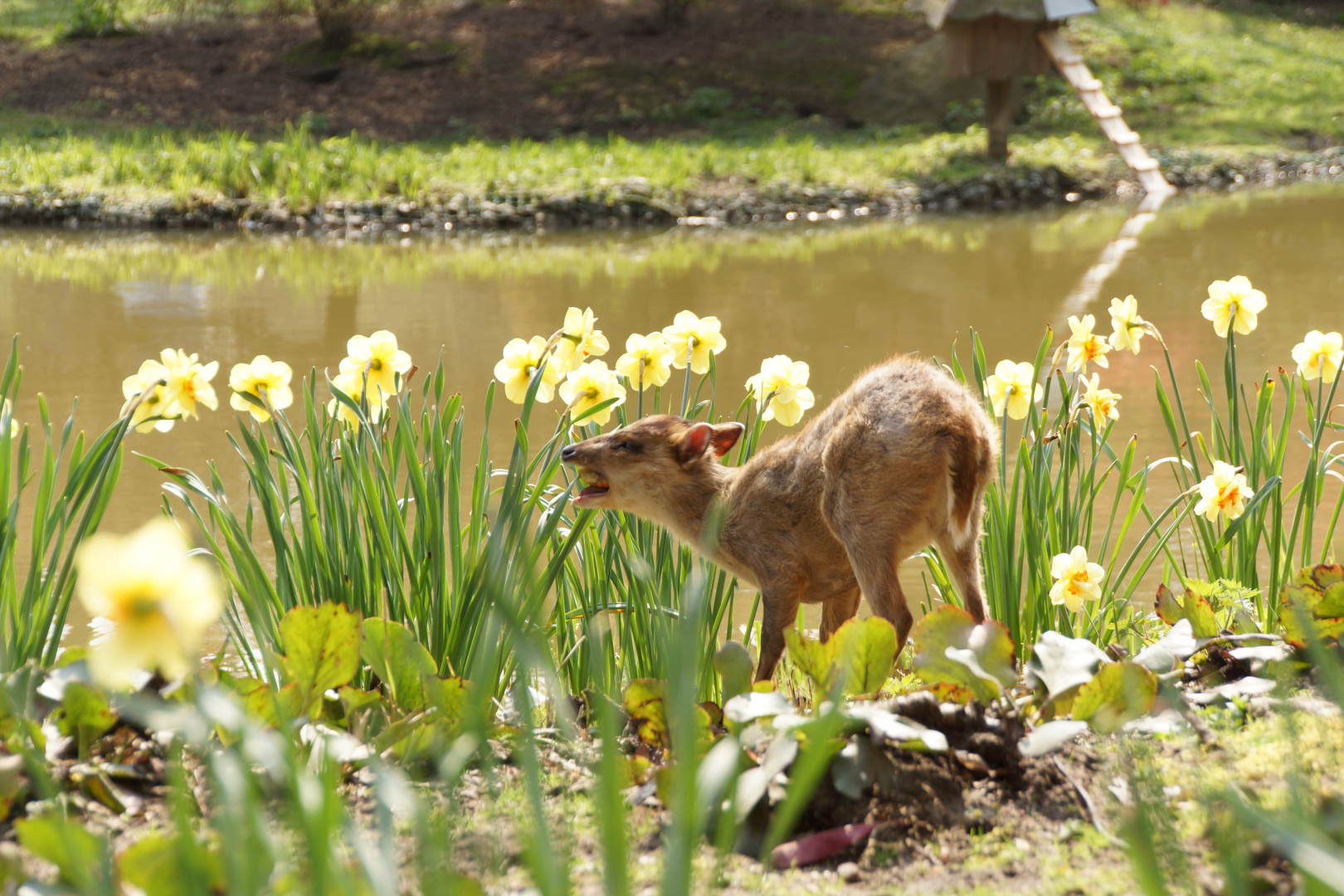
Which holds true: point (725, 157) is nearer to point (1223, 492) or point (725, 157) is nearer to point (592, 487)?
point (592, 487)

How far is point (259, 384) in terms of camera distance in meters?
3.02

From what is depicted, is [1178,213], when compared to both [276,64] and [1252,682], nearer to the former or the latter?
[1252,682]

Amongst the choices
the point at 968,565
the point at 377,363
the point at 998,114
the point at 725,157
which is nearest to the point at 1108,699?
the point at 968,565

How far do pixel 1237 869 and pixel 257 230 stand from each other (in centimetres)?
1544

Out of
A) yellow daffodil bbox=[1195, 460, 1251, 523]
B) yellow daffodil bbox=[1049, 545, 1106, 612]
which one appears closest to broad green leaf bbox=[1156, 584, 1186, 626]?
yellow daffodil bbox=[1049, 545, 1106, 612]

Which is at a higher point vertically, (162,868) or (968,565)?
(162,868)

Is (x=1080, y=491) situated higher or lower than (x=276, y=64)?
lower

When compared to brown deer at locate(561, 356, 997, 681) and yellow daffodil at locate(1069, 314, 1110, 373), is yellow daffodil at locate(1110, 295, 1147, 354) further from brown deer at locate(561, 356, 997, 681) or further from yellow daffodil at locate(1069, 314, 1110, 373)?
brown deer at locate(561, 356, 997, 681)

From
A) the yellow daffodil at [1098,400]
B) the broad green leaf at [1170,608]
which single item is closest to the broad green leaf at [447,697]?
the broad green leaf at [1170,608]

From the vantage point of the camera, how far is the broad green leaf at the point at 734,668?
→ 2.23 meters

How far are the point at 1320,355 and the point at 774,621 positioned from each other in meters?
1.76

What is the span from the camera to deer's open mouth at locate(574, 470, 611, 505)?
3.05 metres

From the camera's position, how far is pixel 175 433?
662 centimetres

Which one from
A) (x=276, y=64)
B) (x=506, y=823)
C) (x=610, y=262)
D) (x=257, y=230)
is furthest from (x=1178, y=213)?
(x=276, y=64)
